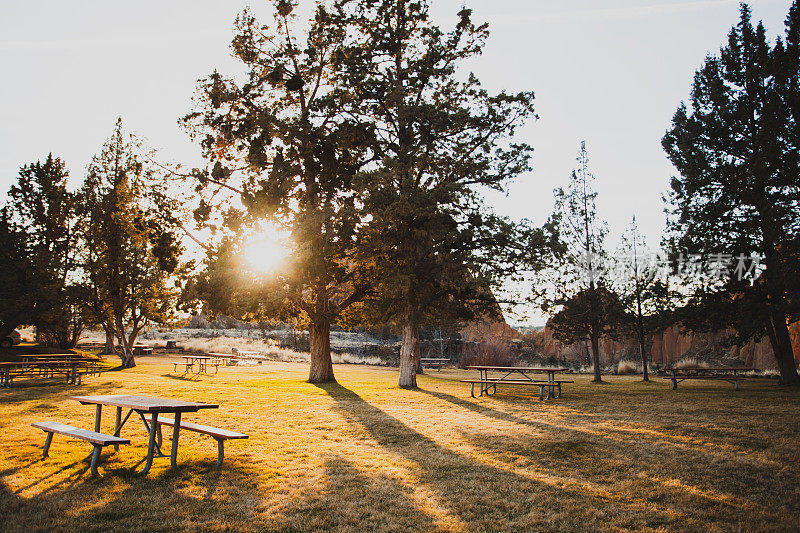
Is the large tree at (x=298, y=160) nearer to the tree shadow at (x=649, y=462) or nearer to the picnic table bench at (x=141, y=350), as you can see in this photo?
the tree shadow at (x=649, y=462)

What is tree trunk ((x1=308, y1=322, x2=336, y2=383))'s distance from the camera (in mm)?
21656

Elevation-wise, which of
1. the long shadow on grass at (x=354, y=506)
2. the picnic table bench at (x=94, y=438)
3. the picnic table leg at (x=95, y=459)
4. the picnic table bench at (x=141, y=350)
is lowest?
the picnic table bench at (x=141, y=350)

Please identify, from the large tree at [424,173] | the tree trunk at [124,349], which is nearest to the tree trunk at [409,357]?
the large tree at [424,173]

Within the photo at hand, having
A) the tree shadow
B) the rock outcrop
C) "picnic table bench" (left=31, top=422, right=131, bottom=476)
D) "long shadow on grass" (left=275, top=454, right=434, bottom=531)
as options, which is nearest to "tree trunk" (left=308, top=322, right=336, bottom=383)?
the tree shadow

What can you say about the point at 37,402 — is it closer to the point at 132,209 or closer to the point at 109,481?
the point at 109,481

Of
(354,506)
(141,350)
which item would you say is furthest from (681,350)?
(141,350)

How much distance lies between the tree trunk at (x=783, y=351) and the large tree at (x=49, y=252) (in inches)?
1351

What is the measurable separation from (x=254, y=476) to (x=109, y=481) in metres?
1.63

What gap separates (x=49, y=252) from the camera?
117 ft

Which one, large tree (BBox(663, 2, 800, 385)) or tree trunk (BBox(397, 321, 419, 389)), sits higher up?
large tree (BBox(663, 2, 800, 385))

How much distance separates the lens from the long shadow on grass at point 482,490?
4859 mm

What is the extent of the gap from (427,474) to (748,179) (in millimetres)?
19893

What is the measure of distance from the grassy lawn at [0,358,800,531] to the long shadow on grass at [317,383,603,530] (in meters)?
0.03

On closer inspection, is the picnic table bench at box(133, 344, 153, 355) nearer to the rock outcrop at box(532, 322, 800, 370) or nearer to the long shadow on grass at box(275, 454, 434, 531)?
the rock outcrop at box(532, 322, 800, 370)
